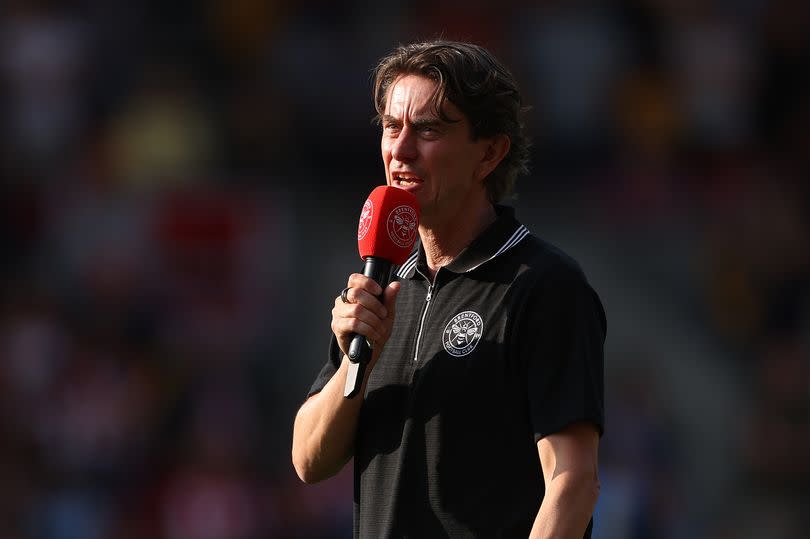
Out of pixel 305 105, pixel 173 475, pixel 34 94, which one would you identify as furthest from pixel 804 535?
pixel 34 94

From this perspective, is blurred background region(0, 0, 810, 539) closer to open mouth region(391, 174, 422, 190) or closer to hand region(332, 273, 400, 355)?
open mouth region(391, 174, 422, 190)

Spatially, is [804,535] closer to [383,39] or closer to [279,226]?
[279,226]

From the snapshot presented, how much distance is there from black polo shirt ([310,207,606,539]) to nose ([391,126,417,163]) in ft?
1.00

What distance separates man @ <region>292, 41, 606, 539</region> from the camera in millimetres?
2957

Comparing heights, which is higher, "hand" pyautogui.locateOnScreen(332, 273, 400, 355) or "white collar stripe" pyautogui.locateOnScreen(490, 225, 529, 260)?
"white collar stripe" pyautogui.locateOnScreen(490, 225, 529, 260)

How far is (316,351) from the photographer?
916 centimetres

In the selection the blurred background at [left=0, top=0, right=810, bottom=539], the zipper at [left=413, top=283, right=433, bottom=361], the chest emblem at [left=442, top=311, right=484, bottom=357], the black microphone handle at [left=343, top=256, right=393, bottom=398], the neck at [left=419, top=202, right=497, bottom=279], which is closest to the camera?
the black microphone handle at [left=343, top=256, right=393, bottom=398]

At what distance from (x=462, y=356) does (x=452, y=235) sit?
0.38 m

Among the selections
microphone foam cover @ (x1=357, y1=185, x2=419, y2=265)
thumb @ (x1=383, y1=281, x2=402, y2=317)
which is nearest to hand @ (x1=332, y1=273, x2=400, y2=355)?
thumb @ (x1=383, y1=281, x2=402, y2=317)

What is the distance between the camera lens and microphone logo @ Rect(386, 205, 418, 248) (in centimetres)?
309

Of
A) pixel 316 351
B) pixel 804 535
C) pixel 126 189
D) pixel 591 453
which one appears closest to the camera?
pixel 591 453

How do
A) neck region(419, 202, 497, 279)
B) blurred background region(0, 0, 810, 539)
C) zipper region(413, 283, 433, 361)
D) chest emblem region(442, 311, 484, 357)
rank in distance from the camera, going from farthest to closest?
1. blurred background region(0, 0, 810, 539)
2. neck region(419, 202, 497, 279)
3. zipper region(413, 283, 433, 361)
4. chest emblem region(442, 311, 484, 357)

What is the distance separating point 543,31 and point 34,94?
403 cm

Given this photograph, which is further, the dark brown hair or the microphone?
the dark brown hair
